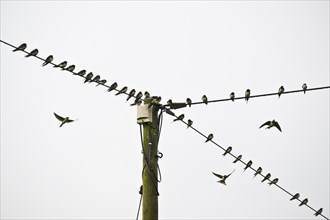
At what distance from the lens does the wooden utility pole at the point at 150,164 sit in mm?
5824

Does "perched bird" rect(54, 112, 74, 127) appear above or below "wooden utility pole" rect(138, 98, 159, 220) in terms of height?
above

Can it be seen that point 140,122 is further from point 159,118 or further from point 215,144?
point 215,144

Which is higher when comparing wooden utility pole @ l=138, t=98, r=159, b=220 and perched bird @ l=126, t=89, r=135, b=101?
perched bird @ l=126, t=89, r=135, b=101

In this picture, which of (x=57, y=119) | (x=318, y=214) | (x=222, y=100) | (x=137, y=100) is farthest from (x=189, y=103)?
(x=318, y=214)

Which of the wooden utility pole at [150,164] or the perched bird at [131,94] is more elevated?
the perched bird at [131,94]

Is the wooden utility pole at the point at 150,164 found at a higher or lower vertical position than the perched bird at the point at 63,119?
lower

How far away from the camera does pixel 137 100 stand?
6.44 metres

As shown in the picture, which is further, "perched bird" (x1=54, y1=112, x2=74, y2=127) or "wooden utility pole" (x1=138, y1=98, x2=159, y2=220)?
"perched bird" (x1=54, y1=112, x2=74, y2=127)

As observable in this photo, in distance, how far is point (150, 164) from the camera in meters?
6.02

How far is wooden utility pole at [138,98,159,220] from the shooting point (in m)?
5.82

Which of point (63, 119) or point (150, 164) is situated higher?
point (63, 119)

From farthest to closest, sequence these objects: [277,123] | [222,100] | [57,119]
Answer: [277,123] → [57,119] → [222,100]

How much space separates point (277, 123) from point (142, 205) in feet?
11.9

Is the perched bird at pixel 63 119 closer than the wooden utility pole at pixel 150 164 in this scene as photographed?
No
